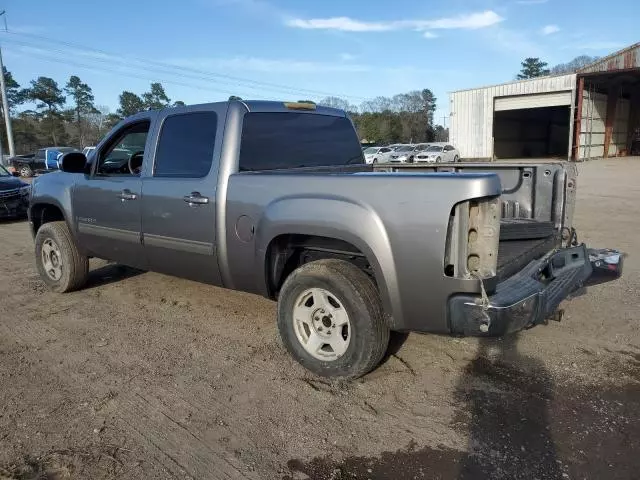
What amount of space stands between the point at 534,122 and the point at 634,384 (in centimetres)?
4913

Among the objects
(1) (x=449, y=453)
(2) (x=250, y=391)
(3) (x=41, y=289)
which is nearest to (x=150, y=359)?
(2) (x=250, y=391)

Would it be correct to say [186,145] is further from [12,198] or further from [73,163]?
[12,198]

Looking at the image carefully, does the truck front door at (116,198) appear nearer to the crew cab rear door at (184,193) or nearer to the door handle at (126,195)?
the door handle at (126,195)

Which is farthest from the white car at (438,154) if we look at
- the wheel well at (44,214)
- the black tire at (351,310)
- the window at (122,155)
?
the black tire at (351,310)

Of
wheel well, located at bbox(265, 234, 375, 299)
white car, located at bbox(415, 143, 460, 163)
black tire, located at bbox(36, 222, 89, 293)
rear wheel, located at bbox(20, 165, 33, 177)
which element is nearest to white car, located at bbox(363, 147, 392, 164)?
white car, located at bbox(415, 143, 460, 163)

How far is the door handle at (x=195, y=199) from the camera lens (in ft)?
13.0

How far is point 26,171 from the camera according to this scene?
1257 inches

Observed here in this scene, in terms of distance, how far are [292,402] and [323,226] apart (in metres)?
1.14

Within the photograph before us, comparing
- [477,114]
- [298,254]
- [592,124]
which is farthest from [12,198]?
[592,124]

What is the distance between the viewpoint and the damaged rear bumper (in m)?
2.85

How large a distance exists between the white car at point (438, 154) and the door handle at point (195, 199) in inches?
1186

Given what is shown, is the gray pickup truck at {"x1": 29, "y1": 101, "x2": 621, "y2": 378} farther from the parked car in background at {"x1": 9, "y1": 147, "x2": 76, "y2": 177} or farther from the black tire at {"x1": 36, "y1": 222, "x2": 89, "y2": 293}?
the parked car in background at {"x1": 9, "y1": 147, "x2": 76, "y2": 177}

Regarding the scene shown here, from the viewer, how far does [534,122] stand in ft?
156

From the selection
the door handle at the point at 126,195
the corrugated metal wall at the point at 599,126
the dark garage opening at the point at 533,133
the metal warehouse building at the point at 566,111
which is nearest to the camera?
the door handle at the point at 126,195
